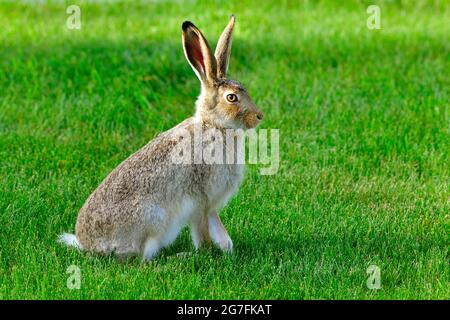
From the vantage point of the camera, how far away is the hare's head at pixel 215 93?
5.51 meters

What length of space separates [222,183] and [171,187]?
302 mm

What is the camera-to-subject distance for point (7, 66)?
372 inches

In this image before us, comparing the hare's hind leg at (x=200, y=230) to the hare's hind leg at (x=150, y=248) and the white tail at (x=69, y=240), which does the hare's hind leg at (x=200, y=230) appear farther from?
the white tail at (x=69, y=240)

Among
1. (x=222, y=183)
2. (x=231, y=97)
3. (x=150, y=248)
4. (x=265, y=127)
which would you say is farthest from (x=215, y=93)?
(x=265, y=127)

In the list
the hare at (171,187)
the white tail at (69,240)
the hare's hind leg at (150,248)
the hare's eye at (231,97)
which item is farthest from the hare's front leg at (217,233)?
the white tail at (69,240)

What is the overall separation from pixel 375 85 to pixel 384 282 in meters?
3.97

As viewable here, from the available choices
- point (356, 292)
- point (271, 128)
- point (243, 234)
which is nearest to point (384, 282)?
point (356, 292)

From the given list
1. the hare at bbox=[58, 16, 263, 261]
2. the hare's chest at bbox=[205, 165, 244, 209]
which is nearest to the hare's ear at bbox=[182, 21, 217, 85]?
the hare at bbox=[58, 16, 263, 261]

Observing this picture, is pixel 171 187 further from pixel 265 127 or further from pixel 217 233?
pixel 265 127

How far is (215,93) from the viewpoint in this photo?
18.3 ft

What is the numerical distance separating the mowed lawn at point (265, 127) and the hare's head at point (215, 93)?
2.77 feet

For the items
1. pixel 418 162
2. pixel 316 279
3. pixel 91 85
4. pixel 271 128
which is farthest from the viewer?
pixel 91 85

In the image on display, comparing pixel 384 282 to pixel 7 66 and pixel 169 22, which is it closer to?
pixel 7 66
